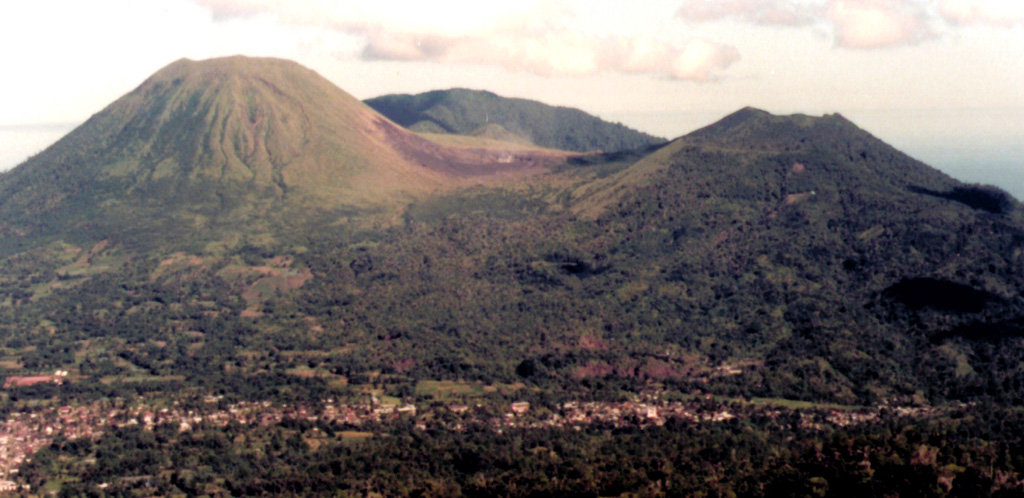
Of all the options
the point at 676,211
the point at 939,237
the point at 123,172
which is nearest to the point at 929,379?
the point at 939,237

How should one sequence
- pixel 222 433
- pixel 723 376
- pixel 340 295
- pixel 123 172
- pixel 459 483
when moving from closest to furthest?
1. pixel 459 483
2. pixel 222 433
3. pixel 723 376
4. pixel 340 295
5. pixel 123 172

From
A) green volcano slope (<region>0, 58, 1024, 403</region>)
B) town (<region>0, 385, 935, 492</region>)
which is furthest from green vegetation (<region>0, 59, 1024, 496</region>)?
town (<region>0, 385, 935, 492</region>)

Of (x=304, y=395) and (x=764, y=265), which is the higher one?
(x=764, y=265)

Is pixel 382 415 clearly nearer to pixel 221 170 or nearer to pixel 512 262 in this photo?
pixel 512 262

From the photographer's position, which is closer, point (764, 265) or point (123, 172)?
point (764, 265)

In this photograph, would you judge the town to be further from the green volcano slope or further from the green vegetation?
the green volcano slope

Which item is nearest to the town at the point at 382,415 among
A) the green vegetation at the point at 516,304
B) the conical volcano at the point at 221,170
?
the green vegetation at the point at 516,304

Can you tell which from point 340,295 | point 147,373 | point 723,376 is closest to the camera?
point 723,376

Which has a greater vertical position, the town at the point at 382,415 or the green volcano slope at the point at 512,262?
the green volcano slope at the point at 512,262

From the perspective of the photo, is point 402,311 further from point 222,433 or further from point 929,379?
point 929,379

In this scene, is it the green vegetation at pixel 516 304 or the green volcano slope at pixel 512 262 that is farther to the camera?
the green volcano slope at pixel 512 262

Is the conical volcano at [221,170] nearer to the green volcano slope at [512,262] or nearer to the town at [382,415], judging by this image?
the green volcano slope at [512,262]
